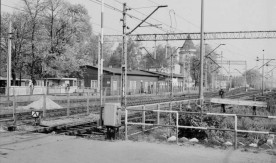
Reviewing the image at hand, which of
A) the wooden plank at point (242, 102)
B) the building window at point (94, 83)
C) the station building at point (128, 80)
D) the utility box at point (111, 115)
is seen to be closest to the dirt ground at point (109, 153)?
the utility box at point (111, 115)

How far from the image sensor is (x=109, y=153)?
862 cm

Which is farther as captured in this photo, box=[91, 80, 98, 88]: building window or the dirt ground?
box=[91, 80, 98, 88]: building window

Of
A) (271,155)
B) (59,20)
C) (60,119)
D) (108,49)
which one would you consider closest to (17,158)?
(271,155)

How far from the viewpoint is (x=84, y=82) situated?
51312mm

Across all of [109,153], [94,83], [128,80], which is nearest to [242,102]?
[109,153]

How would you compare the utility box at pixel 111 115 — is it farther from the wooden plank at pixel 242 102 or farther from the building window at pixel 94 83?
the building window at pixel 94 83

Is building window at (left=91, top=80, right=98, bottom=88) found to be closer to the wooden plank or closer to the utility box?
the wooden plank

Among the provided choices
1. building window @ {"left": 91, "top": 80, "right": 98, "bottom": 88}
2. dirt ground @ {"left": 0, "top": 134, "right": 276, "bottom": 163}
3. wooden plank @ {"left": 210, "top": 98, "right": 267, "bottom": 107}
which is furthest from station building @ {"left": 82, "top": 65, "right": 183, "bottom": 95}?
dirt ground @ {"left": 0, "top": 134, "right": 276, "bottom": 163}

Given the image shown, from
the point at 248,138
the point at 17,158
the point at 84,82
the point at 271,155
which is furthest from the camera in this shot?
the point at 84,82

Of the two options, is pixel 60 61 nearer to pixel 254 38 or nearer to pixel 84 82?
pixel 84 82

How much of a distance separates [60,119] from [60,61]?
81.2ft

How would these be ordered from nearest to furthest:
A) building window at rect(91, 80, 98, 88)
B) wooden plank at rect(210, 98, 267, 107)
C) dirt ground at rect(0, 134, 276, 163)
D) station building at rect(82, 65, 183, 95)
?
dirt ground at rect(0, 134, 276, 163) < wooden plank at rect(210, 98, 267, 107) < station building at rect(82, 65, 183, 95) < building window at rect(91, 80, 98, 88)

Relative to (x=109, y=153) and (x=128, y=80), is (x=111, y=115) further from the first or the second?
(x=128, y=80)

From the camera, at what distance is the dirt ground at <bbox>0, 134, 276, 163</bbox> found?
313 inches
